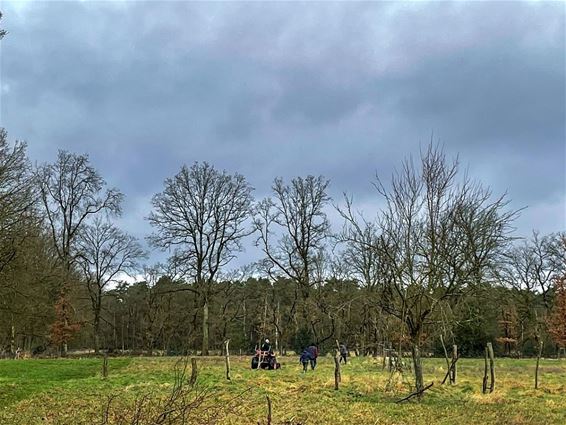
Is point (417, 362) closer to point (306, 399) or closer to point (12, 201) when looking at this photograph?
point (306, 399)

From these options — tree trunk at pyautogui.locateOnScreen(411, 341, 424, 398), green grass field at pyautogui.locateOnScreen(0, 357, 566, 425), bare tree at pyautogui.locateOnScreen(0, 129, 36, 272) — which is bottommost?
green grass field at pyautogui.locateOnScreen(0, 357, 566, 425)

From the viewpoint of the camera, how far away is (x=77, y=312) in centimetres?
4047

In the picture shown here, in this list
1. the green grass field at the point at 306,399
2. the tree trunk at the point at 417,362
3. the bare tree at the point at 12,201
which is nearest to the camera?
the green grass field at the point at 306,399

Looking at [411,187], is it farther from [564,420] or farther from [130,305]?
[130,305]

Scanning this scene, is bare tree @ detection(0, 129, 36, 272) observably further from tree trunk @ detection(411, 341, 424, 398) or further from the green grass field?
tree trunk @ detection(411, 341, 424, 398)

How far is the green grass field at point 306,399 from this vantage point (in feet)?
39.3

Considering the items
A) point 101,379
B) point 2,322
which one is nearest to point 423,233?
point 101,379

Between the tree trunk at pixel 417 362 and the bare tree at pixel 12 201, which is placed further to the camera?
the bare tree at pixel 12 201

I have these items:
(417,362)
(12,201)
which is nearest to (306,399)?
(417,362)

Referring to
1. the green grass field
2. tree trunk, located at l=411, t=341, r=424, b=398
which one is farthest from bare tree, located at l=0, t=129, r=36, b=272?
tree trunk, located at l=411, t=341, r=424, b=398

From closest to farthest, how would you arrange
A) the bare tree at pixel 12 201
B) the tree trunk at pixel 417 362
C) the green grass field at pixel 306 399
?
the green grass field at pixel 306 399 → the tree trunk at pixel 417 362 → the bare tree at pixel 12 201

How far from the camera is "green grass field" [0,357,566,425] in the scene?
1198 cm

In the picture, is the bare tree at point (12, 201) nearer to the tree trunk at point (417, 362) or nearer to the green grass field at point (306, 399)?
the green grass field at point (306, 399)

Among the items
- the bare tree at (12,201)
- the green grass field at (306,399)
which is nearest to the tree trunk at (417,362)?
Result: the green grass field at (306,399)
